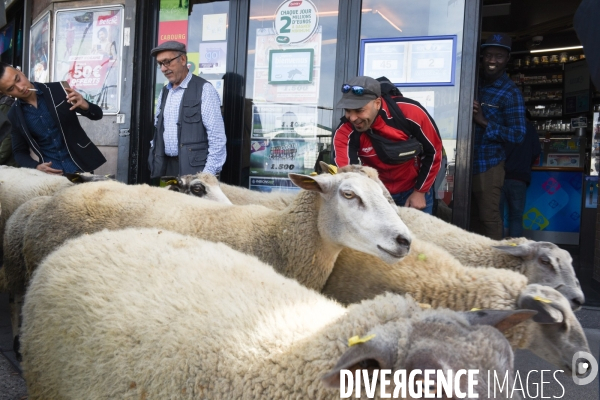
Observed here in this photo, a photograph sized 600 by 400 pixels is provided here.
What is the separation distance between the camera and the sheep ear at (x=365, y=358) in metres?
1.27

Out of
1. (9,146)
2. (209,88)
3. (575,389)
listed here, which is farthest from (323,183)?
(9,146)

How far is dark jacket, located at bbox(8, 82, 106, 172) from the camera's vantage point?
4.99 m

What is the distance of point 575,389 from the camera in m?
3.46

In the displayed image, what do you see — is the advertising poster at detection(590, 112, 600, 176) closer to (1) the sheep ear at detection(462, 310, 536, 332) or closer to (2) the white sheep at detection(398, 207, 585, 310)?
Answer: (2) the white sheep at detection(398, 207, 585, 310)

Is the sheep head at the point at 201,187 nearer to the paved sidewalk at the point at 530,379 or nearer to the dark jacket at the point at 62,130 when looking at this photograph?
the dark jacket at the point at 62,130

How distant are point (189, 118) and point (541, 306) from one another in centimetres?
365

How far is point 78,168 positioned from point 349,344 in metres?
4.61

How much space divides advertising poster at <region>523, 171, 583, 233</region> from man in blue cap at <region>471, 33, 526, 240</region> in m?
2.58

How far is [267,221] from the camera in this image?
3271mm

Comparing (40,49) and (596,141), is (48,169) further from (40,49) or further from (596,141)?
(596,141)

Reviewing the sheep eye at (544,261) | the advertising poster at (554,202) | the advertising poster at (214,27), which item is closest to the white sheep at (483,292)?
the sheep eye at (544,261)

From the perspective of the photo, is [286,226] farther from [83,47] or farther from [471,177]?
[83,47]

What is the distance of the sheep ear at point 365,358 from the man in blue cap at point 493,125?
4.36 m

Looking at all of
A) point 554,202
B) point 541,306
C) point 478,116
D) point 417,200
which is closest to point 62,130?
point 417,200
